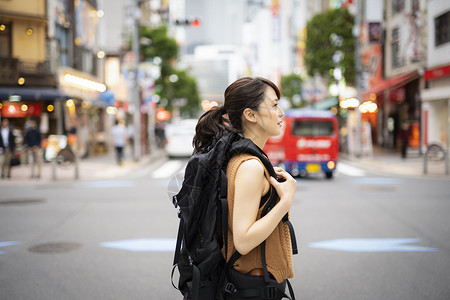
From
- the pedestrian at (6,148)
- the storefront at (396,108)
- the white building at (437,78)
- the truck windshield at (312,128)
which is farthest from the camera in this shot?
the storefront at (396,108)

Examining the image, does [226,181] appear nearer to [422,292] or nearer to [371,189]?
[422,292]

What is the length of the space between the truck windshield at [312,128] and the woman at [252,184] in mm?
14766

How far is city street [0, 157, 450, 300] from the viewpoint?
206 inches

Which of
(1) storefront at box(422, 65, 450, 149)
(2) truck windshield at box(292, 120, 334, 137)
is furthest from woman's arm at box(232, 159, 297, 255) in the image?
(1) storefront at box(422, 65, 450, 149)

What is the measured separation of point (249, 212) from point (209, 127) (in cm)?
50

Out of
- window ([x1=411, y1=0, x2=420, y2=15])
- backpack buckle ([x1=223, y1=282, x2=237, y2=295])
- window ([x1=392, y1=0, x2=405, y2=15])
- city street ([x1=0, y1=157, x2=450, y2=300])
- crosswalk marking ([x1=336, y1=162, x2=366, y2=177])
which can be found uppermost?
window ([x1=392, y1=0, x2=405, y2=15])

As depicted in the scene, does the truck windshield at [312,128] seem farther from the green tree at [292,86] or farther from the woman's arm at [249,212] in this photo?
the green tree at [292,86]

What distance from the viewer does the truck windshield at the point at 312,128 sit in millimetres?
17109

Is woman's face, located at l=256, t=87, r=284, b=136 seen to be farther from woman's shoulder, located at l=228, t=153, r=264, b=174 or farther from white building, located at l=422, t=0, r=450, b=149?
white building, located at l=422, t=0, r=450, b=149

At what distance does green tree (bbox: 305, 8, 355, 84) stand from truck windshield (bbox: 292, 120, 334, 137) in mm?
16494

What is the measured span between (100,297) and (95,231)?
3.35m

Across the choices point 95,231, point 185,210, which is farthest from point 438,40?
point 185,210

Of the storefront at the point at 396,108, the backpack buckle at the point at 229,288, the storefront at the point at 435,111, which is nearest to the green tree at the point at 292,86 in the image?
the storefront at the point at 396,108

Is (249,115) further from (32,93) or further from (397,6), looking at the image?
(397,6)
